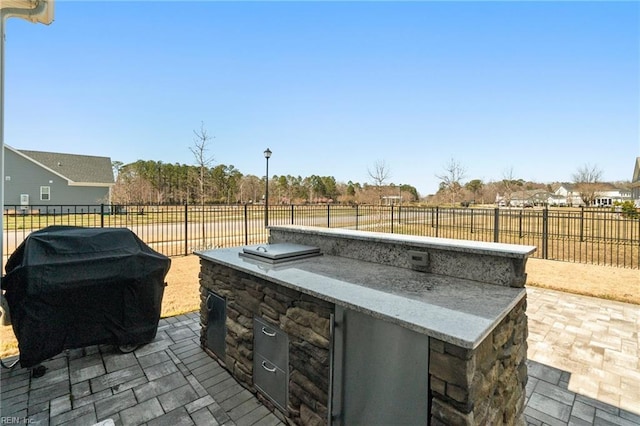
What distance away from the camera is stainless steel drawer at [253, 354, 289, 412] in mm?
2297

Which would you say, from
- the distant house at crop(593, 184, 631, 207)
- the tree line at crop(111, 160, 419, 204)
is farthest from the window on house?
the distant house at crop(593, 184, 631, 207)

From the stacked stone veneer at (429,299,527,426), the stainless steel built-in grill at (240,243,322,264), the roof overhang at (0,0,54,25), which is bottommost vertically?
the stacked stone veneer at (429,299,527,426)

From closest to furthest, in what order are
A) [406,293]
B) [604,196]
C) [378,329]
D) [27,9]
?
[378,329], [406,293], [27,9], [604,196]

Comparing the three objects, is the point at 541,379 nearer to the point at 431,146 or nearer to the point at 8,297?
the point at 8,297

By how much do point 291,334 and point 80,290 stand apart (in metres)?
2.17

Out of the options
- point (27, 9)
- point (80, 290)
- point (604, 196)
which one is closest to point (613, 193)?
point (604, 196)

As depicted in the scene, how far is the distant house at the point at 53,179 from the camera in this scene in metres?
20.5

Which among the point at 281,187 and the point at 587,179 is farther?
the point at 281,187

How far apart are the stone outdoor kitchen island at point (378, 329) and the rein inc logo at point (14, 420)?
144cm

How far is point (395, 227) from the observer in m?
14.0

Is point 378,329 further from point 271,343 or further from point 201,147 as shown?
point 201,147

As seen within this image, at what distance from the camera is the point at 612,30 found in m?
6.04

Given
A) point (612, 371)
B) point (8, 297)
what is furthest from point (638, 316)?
point (8, 297)

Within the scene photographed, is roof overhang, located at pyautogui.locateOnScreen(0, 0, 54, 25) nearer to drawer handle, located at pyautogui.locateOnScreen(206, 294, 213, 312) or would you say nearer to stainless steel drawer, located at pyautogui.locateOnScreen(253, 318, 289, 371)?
drawer handle, located at pyautogui.locateOnScreen(206, 294, 213, 312)
